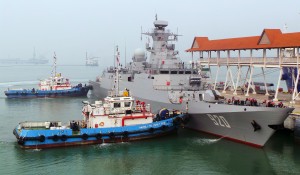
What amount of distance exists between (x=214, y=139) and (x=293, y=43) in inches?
400

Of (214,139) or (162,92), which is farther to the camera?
(162,92)

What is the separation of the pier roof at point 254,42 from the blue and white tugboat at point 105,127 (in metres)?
10.8

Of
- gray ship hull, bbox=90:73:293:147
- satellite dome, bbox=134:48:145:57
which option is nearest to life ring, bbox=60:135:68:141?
gray ship hull, bbox=90:73:293:147

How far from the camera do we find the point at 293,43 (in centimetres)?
2805

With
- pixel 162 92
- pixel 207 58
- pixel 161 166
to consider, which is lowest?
pixel 161 166

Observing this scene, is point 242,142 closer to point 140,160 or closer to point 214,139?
point 214,139

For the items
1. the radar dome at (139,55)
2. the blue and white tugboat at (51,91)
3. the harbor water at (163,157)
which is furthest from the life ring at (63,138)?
the blue and white tugboat at (51,91)

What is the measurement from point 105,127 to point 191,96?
30.0 ft

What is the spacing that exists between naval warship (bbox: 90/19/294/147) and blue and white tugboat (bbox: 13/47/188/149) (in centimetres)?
257

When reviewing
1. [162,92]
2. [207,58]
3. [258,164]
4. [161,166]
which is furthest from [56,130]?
[207,58]

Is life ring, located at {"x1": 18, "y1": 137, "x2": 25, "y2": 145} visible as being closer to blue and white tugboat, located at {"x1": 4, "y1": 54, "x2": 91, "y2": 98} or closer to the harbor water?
the harbor water

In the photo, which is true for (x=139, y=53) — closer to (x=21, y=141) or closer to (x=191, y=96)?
(x=191, y=96)

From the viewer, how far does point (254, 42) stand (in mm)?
34125

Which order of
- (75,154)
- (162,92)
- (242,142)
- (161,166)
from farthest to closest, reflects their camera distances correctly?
(162,92)
(242,142)
(75,154)
(161,166)
